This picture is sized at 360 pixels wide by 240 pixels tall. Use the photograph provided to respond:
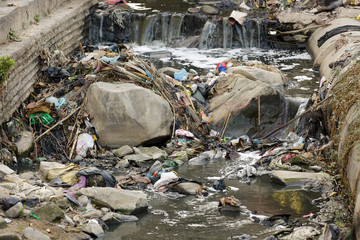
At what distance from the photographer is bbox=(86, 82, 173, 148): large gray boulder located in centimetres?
938

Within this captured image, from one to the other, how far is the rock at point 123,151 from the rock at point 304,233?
3.59 metres

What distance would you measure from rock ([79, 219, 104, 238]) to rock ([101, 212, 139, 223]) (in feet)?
0.72

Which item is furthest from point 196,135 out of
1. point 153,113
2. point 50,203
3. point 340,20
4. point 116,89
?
point 340,20

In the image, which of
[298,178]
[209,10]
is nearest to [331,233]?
[298,178]

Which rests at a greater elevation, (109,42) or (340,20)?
(340,20)

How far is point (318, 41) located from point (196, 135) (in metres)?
5.99

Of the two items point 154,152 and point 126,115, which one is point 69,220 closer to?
point 154,152

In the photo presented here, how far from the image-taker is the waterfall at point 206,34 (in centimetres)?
1616

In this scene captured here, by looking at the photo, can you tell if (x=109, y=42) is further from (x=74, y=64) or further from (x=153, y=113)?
(x=153, y=113)

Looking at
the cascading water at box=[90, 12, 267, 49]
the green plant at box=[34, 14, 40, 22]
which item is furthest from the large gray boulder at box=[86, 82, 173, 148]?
the cascading water at box=[90, 12, 267, 49]

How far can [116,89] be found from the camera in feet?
31.6

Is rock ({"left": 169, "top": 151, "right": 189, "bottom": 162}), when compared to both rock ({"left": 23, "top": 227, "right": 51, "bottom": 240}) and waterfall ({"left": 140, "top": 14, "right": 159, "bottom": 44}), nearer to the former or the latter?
rock ({"left": 23, "top": 227, "right": 51, "bottom": 240})

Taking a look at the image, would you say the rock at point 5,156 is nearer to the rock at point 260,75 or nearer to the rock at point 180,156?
the rock at point 180,156

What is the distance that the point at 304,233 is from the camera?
600 centimetres
